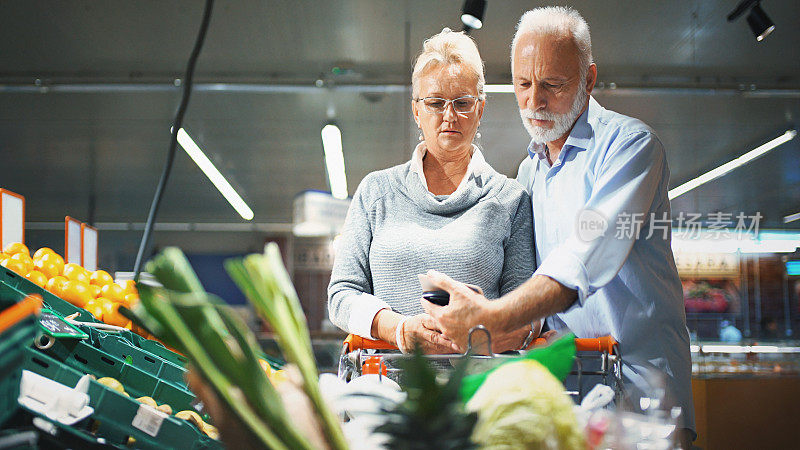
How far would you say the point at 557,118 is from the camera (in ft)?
5.20

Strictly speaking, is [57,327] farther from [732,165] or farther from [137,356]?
[732,165]

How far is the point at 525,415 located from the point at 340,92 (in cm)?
775

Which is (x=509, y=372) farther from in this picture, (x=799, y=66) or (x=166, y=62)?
(x=799, y=66)

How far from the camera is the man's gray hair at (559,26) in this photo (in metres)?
1.54

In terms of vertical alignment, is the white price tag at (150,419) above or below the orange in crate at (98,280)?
below

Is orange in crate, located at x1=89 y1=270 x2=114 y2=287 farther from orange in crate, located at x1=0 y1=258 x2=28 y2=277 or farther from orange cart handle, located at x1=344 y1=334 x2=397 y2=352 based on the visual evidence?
orange cart handle, located at x1=344 y1=334 x2=397 y2=352

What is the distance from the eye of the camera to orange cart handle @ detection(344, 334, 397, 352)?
4.30 ft

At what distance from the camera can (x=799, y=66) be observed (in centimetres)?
716

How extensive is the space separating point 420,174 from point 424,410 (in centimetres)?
125

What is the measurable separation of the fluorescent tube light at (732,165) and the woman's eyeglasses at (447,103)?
7185mm

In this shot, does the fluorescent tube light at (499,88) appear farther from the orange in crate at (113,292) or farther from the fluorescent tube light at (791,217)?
the orange in crate at (113,292)

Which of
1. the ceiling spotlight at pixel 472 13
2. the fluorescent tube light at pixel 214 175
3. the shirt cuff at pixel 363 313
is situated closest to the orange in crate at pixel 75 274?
the shirt cuff at pixel 363 313

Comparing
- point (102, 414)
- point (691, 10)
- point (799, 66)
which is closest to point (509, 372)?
point (102, 414)

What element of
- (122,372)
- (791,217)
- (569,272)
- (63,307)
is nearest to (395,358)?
(569,272)
